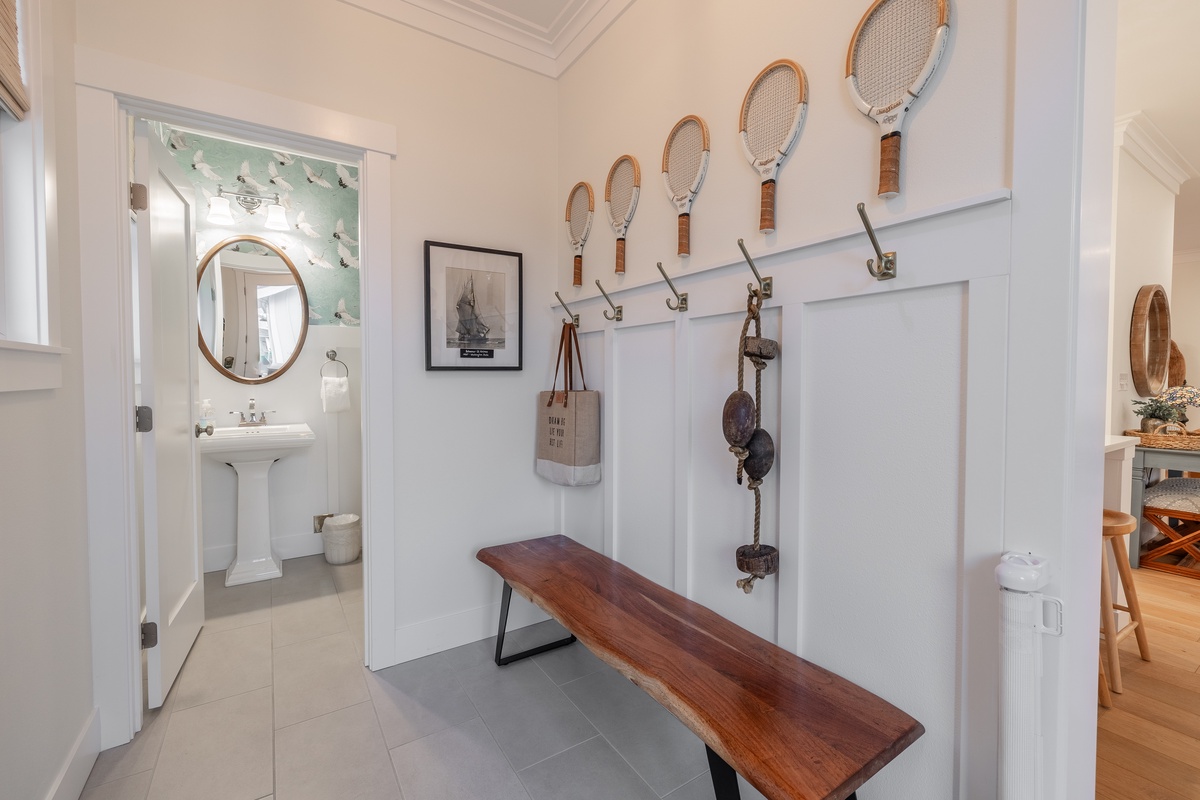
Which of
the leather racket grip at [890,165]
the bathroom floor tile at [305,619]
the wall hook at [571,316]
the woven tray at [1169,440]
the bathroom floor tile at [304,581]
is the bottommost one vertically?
the bathroom floor tile at [305,619]

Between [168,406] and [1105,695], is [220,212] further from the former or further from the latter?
[1105,695]

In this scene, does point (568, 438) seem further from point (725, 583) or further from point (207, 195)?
point (207, 195)

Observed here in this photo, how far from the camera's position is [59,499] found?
1.40 m

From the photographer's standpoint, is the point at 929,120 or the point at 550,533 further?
the point at 550,533

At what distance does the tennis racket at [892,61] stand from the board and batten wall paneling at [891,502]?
31cm

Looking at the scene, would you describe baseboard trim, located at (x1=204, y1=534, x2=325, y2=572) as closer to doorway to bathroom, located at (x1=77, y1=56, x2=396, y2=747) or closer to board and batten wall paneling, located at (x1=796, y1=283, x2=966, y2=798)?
doorway to bathroom, located at (x1=77, y1=56, x2=396, y2=747)

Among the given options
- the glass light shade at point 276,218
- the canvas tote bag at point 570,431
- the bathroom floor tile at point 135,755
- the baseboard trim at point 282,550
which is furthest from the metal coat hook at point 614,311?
the baseboard trim at point 282,550

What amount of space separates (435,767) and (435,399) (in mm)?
1265

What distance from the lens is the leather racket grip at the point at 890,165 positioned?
42.1 inches

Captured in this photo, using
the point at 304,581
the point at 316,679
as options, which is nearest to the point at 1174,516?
the point at 316,679

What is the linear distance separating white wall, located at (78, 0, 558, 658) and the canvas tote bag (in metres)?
0.20

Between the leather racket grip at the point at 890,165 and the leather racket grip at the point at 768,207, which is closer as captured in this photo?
the leather racket grip at the point at 890,165

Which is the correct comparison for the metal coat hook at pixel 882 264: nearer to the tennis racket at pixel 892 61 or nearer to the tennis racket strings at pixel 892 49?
the tennis racket at pixel 892 61

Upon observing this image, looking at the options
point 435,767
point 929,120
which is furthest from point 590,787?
point 929,120
